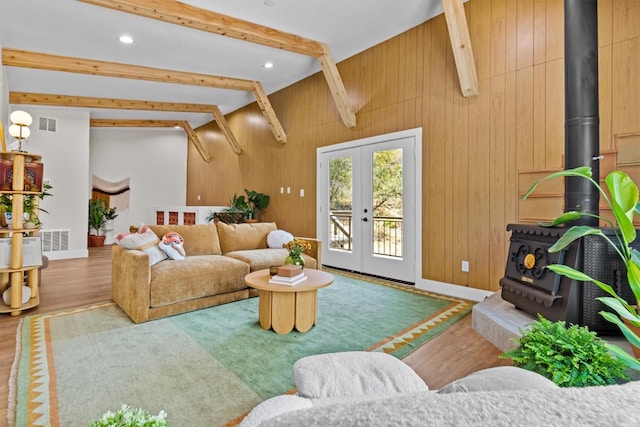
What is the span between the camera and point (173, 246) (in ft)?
11.5

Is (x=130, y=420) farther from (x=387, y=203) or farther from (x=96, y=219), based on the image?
(x=96, y=219)

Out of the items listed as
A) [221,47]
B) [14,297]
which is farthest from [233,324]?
[221,47]

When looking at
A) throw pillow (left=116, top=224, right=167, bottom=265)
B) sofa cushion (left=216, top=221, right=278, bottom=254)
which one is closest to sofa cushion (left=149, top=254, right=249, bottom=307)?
throw pillow (left=116, top=224, right=167, bottom=265)

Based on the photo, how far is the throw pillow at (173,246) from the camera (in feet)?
11.3

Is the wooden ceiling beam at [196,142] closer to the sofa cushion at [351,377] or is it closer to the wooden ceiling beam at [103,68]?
the wooden ceiling beam at [103,68]

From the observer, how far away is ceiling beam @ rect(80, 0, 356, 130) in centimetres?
328

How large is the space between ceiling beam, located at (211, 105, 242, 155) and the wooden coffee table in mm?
5358

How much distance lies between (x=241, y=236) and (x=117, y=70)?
9.92 ft

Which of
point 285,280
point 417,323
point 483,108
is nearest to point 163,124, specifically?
point 285,280

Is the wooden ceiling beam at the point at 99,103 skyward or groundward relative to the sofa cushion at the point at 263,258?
skyward

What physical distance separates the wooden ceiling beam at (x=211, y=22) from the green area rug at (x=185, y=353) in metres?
2.99

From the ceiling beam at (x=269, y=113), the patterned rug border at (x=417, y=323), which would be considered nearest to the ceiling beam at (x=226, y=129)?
the ceiling beam at (x=269, y=113)

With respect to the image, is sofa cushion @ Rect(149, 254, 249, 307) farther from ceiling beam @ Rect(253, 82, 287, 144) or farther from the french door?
ceiling beam @ Rect(253, 82, 287, 144)

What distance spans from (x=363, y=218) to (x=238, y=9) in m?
3.05
